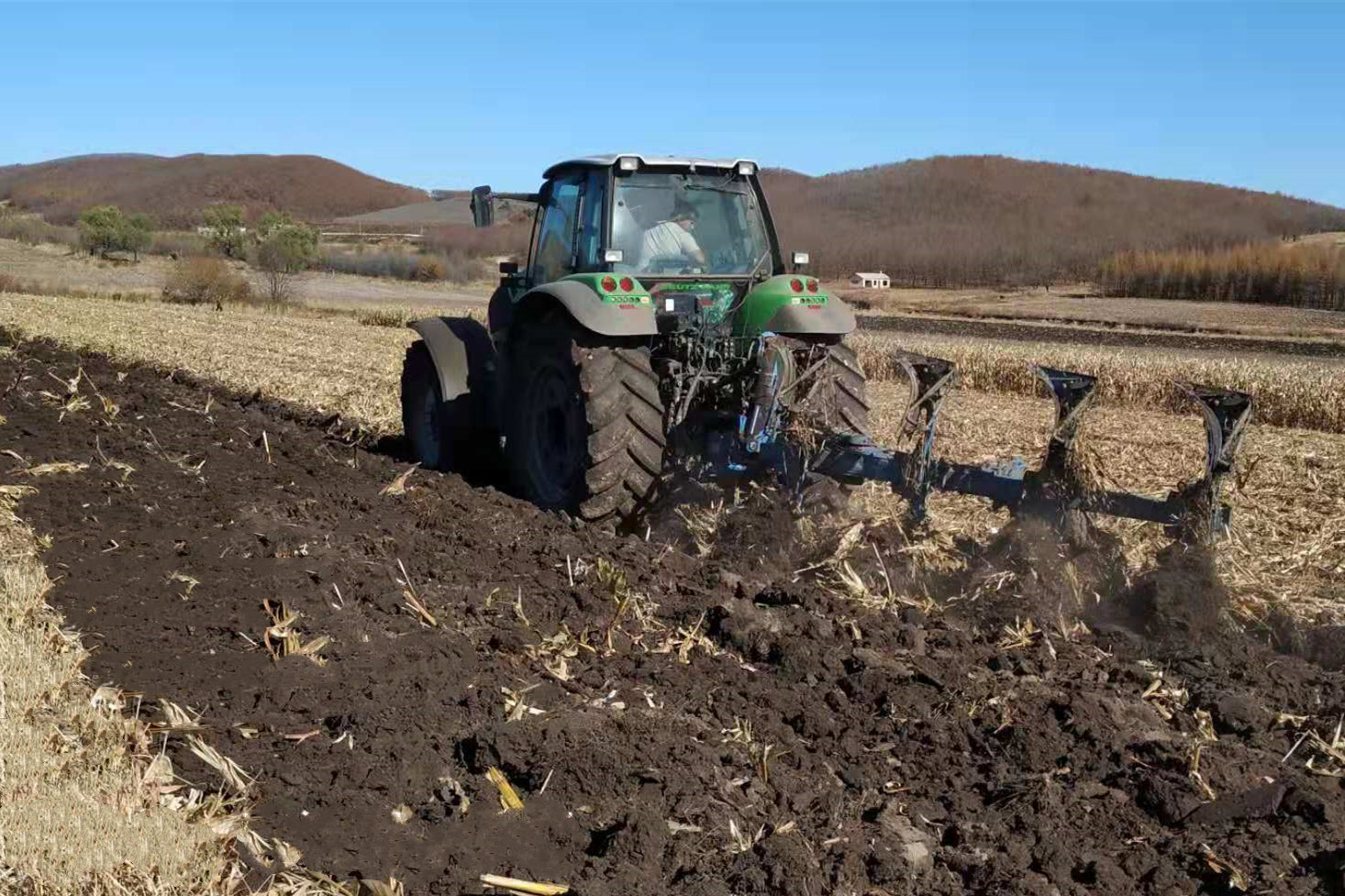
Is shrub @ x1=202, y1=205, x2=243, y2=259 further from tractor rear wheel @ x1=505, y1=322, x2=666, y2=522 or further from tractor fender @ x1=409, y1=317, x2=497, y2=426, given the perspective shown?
tractor rear wheel @ x1=505, y1=322, x2=666, y2=522

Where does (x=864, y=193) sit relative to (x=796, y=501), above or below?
above

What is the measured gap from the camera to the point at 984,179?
153 ft

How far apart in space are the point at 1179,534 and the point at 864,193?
145ft

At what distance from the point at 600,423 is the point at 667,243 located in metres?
1.35

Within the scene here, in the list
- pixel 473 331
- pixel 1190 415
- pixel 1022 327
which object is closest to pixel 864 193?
pixel 1022 327

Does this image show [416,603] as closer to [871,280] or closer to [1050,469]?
[1050,469]

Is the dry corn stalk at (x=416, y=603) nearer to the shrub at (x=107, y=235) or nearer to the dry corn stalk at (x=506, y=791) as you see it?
the dry corn stalk at (x=506, y=791)

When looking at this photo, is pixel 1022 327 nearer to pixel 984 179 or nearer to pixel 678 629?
pixel 984 179

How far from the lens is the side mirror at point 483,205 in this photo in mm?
7488

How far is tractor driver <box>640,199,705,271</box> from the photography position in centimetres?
714

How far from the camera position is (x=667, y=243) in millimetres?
7188

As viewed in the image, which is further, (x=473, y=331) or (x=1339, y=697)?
(x=473, y=331)

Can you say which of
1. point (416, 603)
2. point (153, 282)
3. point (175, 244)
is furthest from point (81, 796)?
point (175, 244)

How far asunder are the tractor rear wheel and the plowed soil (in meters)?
0.26
